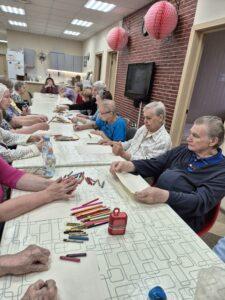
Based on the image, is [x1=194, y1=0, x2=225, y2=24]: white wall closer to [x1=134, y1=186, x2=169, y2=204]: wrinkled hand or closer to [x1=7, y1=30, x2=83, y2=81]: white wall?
[x1=134, y1=186, x2=169, y2=204]: wrinkled hand

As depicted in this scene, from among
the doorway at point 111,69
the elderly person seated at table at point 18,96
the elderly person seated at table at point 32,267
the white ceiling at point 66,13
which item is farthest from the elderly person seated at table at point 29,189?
the doorway at point 111,69

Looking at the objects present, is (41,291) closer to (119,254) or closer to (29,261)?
(29,261)

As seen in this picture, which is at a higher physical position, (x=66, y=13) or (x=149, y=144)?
(x=66, y=13)

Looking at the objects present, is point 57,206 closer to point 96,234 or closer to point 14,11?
point 96,234

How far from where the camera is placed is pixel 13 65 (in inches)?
349

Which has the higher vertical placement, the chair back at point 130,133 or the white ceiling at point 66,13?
the white ceiling at point 66,13

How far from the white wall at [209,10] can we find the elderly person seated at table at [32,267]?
3.10 m

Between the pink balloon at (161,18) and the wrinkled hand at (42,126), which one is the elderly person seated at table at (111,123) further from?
the pink balloon at (161,18)

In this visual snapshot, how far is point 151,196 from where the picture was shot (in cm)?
117

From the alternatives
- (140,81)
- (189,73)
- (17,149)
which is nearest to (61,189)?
(17,149)

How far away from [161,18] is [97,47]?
498cm

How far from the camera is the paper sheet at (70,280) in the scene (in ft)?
2.16

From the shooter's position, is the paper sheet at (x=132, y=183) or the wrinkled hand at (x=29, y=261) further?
the paper sheet at (x=132, y=183)

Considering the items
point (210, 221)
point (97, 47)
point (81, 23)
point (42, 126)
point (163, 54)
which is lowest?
point (210, 221)
